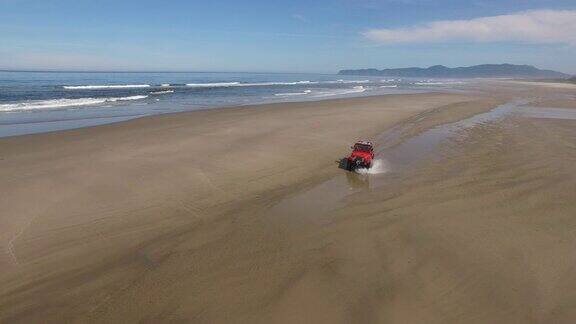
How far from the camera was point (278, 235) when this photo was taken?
10031 mm

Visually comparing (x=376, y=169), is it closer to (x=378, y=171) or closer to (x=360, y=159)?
(x=378, y=171)

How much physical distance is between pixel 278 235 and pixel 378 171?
23.2 ft

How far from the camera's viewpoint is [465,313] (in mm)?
7027

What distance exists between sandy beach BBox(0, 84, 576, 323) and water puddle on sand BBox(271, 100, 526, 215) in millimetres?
103

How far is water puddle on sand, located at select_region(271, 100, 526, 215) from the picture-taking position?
483 inches

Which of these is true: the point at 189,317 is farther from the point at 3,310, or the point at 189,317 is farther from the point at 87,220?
the point at 87,220

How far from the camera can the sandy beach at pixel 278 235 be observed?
23.8 ft

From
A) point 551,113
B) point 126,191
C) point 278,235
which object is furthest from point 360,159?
point 551,113

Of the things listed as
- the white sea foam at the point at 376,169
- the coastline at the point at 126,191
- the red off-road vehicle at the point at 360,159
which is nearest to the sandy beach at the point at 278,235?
the coastline at the point at 126,191

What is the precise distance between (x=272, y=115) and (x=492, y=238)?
22983 millimetres

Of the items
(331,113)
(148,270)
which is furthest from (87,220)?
(331,113)

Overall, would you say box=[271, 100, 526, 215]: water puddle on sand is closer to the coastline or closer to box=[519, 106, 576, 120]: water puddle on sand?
the coastline

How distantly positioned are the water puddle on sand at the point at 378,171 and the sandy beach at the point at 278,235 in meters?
0.10

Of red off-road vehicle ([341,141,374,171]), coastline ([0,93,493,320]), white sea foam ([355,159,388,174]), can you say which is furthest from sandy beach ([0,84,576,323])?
red off-road vehicle ([341,141,374,171])
